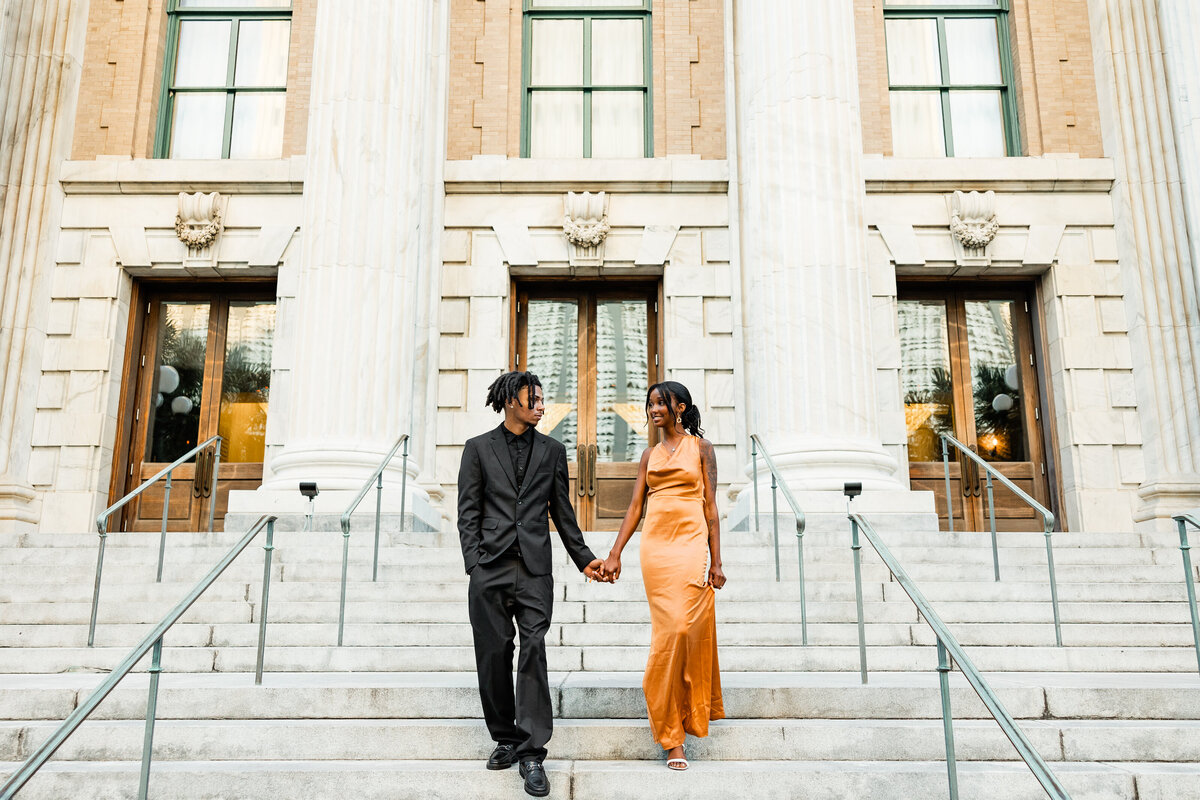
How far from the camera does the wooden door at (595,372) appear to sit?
13352 millimetres

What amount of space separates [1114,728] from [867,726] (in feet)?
4.04

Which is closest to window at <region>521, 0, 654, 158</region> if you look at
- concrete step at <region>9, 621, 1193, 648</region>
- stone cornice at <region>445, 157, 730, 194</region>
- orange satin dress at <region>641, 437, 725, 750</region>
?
stone cornice at <region>445, 157, 730, 194</region>

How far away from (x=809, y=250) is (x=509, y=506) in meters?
7.12

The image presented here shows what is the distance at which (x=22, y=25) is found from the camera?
13.8 m

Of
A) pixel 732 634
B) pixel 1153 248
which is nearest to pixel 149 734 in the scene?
pixel 732 634

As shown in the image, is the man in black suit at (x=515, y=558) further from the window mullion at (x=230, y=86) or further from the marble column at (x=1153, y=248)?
the window mullion at (x=230, y=86)

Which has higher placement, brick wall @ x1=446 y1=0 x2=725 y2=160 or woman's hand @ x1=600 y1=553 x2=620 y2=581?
brick wall @ x1=446 y1=0 x2=725 y2=160

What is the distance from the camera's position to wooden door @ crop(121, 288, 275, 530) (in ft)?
43.6

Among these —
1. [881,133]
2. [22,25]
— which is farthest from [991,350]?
[22,25]

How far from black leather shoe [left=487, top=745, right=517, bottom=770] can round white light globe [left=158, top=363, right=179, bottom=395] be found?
10606 millimetres

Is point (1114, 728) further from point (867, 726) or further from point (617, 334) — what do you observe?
point (617, 334)

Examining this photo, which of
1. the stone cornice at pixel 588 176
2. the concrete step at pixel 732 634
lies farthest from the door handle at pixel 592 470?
the concrete step at pixel 732 634

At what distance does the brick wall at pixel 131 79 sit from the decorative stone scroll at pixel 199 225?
1247 millimetres

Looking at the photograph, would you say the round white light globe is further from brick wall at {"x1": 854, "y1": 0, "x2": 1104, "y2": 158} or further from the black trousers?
the black trousers
